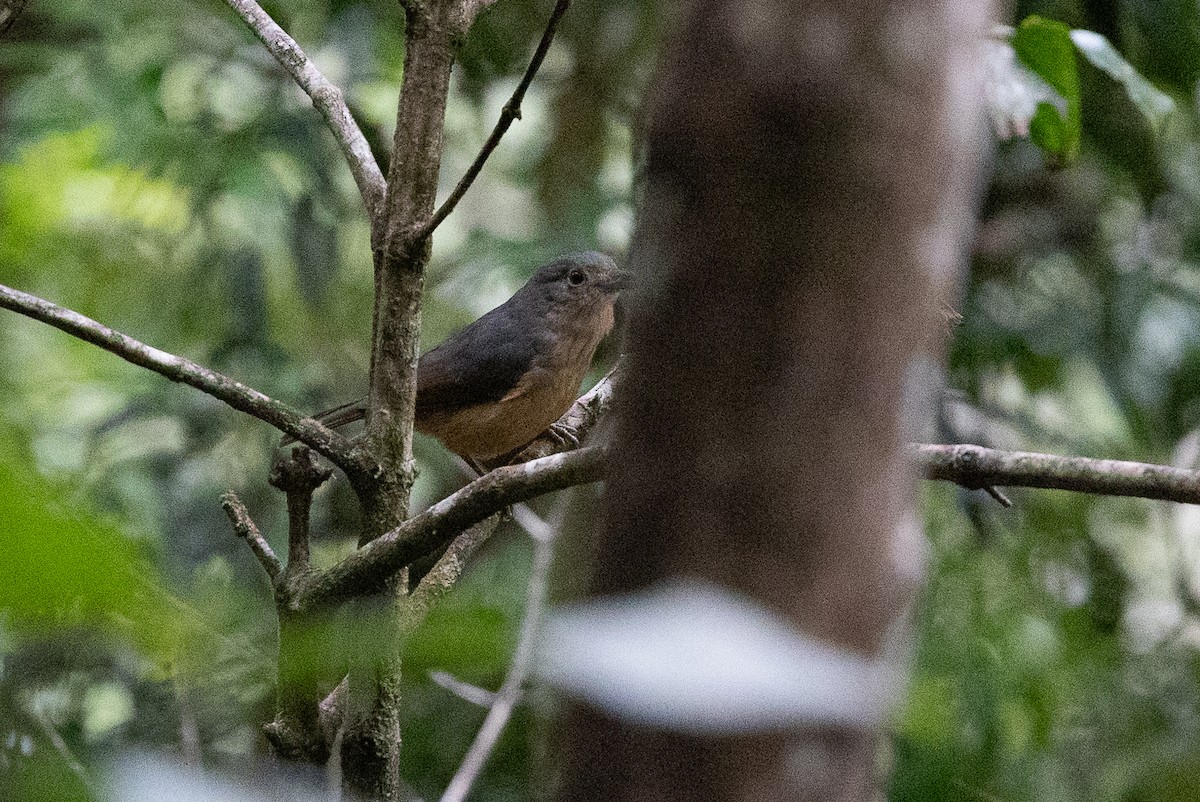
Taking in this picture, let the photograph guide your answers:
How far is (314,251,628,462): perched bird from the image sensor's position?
4.06 meters

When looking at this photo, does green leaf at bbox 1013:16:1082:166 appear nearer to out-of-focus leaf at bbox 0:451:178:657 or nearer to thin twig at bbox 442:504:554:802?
thin twig at bbox 442:504:554:802

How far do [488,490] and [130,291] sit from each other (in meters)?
3.77

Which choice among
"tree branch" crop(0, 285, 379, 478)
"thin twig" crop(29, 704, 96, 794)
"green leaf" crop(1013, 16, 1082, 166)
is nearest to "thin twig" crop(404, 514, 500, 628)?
"tree branch" crop(0, 285, 379, 478)

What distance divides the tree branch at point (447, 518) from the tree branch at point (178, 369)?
204mm

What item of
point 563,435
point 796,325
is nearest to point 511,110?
point 796,325

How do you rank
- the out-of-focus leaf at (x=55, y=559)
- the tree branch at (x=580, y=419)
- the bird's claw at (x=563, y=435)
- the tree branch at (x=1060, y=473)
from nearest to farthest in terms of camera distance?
the out-of-focus leaf at (x=55, y=559) → the tree branch at (x=1060, y=473) → the tree branch at (x=580, y=419) → the bird's claw at (x=563, y=435)

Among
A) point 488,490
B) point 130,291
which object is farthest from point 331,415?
point 488,490

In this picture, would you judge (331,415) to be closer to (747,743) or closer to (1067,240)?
(1067,240)

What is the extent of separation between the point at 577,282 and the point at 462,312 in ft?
4.00

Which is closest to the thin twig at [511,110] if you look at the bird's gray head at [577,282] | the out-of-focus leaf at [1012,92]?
the out-of-focus leaf at [1012,92]

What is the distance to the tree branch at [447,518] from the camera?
175 cm

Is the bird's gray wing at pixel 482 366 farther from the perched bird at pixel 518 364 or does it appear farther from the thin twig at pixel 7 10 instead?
the thin twig at pixel 7 10

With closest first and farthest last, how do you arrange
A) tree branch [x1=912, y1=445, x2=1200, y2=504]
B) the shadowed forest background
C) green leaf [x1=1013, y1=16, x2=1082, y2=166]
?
tree branch [x1=912, y1=445, x2=1200, y2=504], green leaf [x1=1013, y1=16, x2=1082, y2=166], the shadowed forest background

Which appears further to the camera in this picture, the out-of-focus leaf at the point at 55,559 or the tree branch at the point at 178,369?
the tree branch at the point at 178,369
